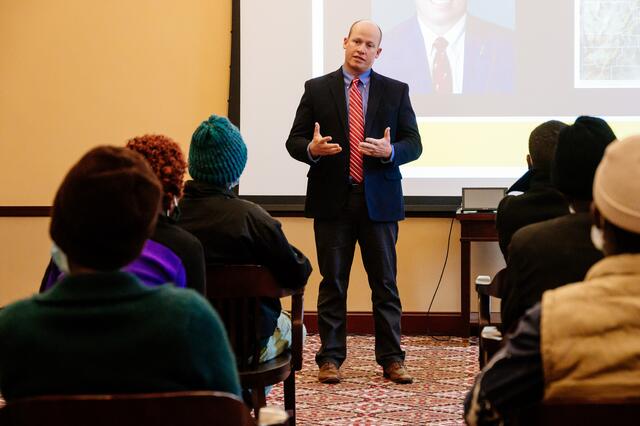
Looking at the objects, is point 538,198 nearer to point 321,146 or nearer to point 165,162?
point 165,162

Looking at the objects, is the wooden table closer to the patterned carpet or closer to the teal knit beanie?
the patterned carpet

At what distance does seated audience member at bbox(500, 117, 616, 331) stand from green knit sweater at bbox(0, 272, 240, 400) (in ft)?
3.01

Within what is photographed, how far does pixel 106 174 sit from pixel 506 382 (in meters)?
0.73

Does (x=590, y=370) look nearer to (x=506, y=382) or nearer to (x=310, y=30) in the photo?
(x=506, y=382)

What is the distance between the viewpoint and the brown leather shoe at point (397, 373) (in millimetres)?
4117

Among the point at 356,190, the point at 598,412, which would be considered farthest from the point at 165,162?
the point at 356,190

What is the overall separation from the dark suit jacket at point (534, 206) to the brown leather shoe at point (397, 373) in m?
1.44

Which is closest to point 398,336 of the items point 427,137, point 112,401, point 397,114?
point 397,114

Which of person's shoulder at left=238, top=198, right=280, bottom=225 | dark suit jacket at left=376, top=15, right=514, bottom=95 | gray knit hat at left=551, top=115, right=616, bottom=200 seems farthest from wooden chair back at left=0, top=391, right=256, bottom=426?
dark suit jacket at left=376, top=15, right=514, bottom=95

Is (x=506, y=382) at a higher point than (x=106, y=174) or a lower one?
lower

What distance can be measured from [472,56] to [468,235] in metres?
1.06

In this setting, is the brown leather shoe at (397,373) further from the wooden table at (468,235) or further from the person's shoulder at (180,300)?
the person's shoulder at (180,300)

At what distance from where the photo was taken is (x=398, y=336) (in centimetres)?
420

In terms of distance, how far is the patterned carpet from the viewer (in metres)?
3.52
